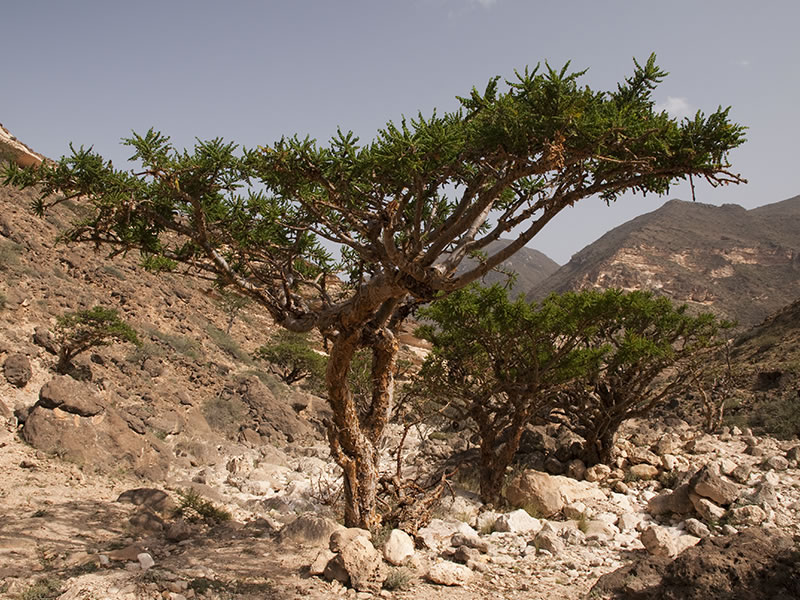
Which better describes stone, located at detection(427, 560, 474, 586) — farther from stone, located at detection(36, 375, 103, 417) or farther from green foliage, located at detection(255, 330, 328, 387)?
green foliage, located at detection(255, 330, 328, 387)

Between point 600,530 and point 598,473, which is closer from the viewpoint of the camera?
point 600,530

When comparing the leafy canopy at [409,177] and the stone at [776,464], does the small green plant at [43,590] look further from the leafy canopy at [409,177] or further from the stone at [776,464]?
the stone at [776,464]

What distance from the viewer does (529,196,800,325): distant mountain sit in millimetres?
55312

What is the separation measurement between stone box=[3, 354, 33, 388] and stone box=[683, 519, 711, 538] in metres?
12.5

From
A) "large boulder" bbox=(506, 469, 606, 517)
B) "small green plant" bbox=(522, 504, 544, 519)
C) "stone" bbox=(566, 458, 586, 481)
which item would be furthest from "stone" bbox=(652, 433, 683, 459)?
"small green plant" bbox=(522, 504, 544, 519)

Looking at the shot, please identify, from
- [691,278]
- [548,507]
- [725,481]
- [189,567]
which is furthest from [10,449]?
[691,278]

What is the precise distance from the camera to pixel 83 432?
30.6ft

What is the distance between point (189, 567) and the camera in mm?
5113

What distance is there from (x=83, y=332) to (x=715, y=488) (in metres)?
14.3

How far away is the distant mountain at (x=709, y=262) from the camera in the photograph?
55312mm

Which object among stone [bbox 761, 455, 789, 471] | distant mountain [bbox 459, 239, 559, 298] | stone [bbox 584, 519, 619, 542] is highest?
distant mountain [bbox 459, 239, 559, 298]

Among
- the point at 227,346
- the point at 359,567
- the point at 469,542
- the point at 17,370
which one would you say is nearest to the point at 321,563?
the point at 359,567

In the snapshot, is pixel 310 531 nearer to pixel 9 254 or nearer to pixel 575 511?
pixel 575 511

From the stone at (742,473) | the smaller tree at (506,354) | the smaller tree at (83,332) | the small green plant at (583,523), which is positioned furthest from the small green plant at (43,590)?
the stone at (742,473)
